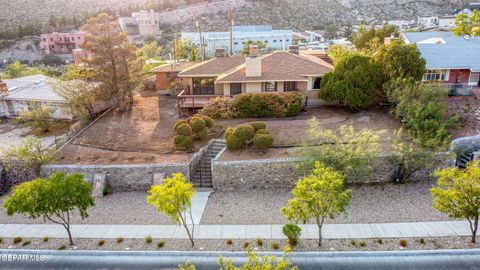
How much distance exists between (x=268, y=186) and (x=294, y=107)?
975cm

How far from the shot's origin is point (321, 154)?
18.8 metres

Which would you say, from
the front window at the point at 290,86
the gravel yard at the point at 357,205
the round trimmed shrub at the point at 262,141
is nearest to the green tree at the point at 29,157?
the gravel yard at the point at 357,205

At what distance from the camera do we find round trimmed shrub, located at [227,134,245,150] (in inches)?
869

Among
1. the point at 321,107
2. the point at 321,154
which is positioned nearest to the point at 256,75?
the point at 321,107

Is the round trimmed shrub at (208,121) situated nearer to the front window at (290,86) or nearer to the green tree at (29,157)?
the front window at (290,86)

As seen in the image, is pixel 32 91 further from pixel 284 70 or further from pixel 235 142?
pixel 284 70

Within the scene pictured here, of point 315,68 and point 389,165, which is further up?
point 315,68

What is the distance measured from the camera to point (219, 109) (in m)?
28.4

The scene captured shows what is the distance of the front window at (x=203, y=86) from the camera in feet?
104

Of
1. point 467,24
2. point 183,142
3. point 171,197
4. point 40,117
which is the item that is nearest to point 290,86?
point 183,142

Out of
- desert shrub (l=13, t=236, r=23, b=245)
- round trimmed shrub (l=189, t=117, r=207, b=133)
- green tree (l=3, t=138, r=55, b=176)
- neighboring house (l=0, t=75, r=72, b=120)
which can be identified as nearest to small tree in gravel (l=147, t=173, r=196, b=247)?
desert shrub (l=13, t=236, r=23, b=245)

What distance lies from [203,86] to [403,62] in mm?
16513

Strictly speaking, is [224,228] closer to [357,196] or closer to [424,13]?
[357,196]

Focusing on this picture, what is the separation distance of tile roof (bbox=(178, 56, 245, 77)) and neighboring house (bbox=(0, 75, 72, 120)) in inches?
451
